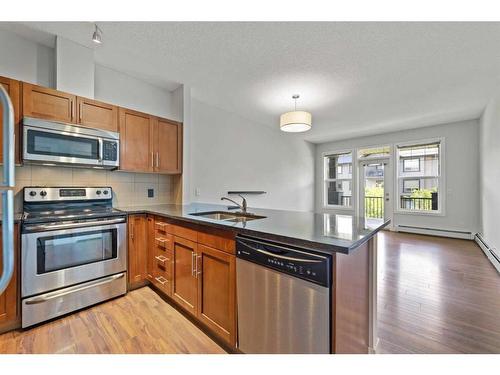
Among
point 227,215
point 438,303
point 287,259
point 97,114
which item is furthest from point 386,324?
point 97,114

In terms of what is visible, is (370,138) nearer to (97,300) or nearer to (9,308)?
(97,300)

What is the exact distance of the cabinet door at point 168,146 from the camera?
9.77 ft

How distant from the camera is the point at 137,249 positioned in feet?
8.05

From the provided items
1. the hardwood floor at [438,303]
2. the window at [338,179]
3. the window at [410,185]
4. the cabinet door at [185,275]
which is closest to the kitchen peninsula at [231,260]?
the cabinet door at [185,275]

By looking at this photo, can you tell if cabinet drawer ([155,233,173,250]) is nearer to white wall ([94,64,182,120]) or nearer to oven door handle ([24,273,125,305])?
oven door handle ([24,273,125,305])

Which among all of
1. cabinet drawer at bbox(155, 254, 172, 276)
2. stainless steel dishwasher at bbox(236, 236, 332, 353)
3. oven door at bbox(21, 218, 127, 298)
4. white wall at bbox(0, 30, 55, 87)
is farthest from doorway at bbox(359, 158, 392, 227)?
white wall at bbox(0, 30, 55, 87)

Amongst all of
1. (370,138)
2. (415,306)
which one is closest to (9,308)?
(415,306)

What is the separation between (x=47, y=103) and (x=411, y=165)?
6862 mm

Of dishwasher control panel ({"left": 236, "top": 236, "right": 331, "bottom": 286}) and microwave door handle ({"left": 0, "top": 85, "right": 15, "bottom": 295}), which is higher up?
microwave door handle ({"left": 0, "top": 85, "right": 15, "bottom": 295})

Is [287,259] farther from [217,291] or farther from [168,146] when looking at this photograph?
[168,146]

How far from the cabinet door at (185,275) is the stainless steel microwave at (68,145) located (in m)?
1.22

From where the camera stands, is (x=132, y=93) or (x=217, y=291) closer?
(x=217, y=291)

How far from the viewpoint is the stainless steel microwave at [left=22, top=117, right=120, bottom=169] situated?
6.54ft

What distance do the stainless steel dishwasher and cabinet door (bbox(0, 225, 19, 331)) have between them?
5.67 ft
